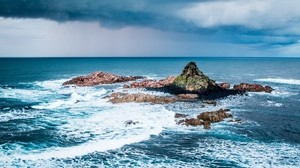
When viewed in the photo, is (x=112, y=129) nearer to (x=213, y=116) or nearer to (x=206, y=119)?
(x=206, y=119)

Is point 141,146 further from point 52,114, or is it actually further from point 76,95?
point 76,95

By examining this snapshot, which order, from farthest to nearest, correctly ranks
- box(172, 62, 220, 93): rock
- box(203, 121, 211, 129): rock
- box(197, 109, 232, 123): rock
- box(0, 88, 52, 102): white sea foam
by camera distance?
box(172, 62, 220, 93): rock < box(0, 88, 52, 102): white sea foam < box(197, 109, 232, 123): rock < box(203, 121, 211, 129): rock

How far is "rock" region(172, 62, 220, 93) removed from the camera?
64250 millimetres

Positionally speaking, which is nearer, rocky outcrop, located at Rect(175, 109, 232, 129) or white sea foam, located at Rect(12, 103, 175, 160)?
white sea foam, located at Rect(12, 103, 175, 160)

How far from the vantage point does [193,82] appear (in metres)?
64.8

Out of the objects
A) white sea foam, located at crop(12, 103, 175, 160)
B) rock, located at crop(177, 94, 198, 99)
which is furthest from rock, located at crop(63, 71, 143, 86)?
white sea foam, located at crop(12, 103, 175, 160)

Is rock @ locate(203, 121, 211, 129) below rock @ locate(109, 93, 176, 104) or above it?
below

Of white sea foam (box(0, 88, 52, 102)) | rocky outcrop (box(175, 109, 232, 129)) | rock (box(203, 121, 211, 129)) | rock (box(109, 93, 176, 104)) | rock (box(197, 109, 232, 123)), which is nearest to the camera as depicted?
rock (box(203, 121, 211, 129))

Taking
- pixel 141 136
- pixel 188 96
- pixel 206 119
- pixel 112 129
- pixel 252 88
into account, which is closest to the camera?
pixel 141 136

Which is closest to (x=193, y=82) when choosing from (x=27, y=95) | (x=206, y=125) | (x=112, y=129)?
(x=206, y=125)

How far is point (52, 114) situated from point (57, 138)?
1256cm

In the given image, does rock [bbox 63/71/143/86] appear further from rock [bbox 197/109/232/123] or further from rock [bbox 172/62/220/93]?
rock [bbox 197/109/232/123]

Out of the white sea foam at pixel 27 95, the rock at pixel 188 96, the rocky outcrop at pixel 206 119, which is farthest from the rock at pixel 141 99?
the white sea foam at pixel 27 95

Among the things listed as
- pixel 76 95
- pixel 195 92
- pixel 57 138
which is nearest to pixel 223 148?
pixel 57 138
